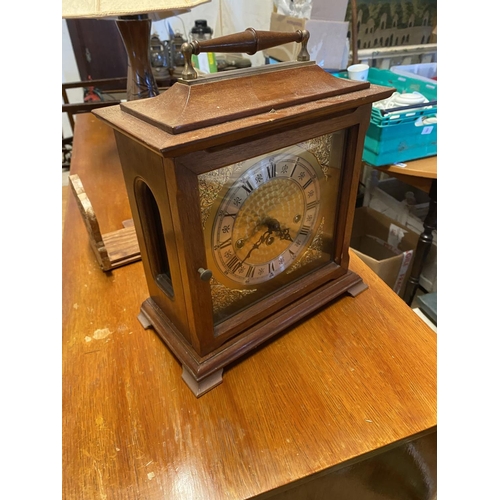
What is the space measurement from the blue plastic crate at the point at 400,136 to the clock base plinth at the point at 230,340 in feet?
1.93

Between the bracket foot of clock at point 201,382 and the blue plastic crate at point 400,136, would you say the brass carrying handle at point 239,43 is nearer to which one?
the bracket foot of clock at point 201,382

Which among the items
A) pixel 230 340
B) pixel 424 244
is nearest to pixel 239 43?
pixel 230 340

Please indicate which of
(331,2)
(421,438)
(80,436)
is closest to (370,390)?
(421,438)

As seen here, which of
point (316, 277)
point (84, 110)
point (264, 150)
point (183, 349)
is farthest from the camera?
point (84, 110)

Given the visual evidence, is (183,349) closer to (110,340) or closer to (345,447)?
(110,340)

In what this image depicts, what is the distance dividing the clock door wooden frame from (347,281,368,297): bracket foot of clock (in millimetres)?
60

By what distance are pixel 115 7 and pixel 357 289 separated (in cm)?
66

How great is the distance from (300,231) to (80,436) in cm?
46

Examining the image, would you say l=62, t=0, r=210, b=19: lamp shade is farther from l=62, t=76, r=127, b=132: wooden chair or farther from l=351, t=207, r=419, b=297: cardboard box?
l=62, t=76, r=127, b=132: wooden chair

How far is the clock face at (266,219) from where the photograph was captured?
0.51 meters

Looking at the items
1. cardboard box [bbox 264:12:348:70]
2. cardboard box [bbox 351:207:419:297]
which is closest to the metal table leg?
cardboard box [bbox 351:207:419:297]

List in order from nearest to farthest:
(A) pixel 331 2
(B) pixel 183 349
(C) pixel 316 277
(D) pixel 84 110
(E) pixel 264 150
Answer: (E) pixel 264 150 → (B) pixel 183 349 → (C) pixel 316 277 → (A) pixel 331 2 → (D) pixel 84 110

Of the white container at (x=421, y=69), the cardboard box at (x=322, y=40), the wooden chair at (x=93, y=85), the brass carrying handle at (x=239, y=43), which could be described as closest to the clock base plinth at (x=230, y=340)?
the brass carrying handle at (x=239, y=43)

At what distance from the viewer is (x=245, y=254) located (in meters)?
0.58
